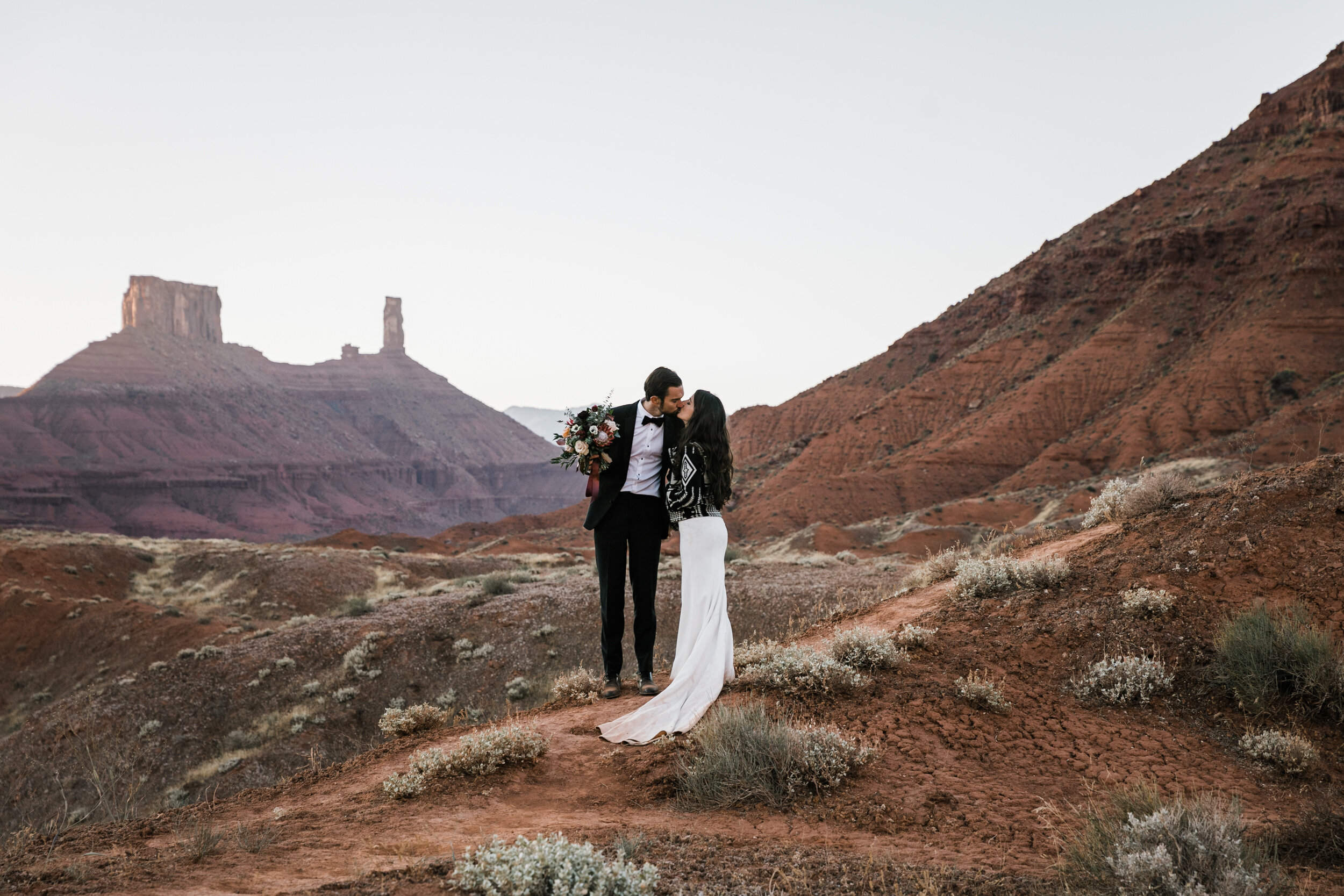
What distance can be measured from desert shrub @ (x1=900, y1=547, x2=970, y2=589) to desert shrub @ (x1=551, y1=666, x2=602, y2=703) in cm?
423

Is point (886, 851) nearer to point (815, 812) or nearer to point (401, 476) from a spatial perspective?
point (815, 812)

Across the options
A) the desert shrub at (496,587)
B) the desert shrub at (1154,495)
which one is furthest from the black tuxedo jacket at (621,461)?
the desert shrub at (496,587)

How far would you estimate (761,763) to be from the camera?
4.21 metres

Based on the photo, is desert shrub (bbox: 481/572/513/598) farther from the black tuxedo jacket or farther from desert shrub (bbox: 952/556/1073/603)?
the black tuxedo jacket

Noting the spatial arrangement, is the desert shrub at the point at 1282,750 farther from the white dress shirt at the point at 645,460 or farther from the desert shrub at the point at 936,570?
the desert shrub at the point at 936,570

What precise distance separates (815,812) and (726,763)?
0.52 meters

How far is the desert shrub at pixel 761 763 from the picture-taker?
413 centimetres

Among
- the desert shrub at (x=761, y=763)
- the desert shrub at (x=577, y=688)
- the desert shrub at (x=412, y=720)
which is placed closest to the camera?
the desert shrub at (x=761, y=763)

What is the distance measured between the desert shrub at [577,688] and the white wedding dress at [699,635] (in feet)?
3.28

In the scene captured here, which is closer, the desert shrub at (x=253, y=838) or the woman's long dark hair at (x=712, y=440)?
the desert shrub at (x=253, y=838)

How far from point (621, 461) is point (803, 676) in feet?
6.58

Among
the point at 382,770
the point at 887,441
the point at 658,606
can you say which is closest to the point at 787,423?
the point at 887,441

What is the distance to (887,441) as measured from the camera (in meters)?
47.8

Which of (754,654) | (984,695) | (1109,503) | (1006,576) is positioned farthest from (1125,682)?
(1109,503)
